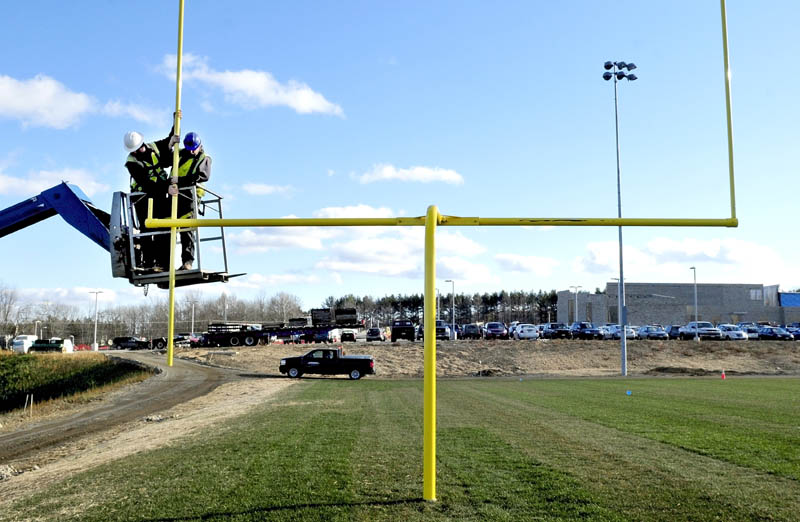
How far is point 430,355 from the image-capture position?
634cm

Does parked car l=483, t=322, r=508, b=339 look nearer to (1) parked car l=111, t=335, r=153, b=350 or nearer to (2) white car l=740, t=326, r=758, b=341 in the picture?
(2) white car l=740, t=326, r=758, b=341

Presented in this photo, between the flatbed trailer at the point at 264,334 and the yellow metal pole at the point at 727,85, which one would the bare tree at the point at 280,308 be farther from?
the yellow metal pole at the point at 727,85

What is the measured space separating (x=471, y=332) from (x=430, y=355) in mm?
59459

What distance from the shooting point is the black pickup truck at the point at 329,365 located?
33.3 m

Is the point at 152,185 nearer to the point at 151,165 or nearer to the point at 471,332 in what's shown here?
the point at 151,165

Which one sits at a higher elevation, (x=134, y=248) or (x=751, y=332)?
(x=134, y=248)

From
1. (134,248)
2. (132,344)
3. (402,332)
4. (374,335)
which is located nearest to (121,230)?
(134,248)

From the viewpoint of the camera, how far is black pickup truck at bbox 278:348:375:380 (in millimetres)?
33281

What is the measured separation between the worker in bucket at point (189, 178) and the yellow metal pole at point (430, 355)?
2232 millimetres

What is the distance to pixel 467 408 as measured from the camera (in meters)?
17.0

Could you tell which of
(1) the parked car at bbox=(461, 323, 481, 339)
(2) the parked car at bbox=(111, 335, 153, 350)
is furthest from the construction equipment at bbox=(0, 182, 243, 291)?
(2) the parked car at bbox=(111, 335, 153, 350)

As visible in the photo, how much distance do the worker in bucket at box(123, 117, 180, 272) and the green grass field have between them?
2.72 m

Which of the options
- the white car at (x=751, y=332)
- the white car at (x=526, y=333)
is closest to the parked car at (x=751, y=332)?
the white car at (x=751, y=332)

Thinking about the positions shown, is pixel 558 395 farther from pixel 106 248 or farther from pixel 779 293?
pixel 779 293
